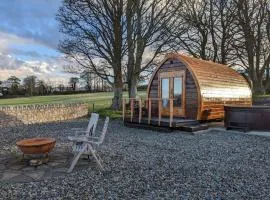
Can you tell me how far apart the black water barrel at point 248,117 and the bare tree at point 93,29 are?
28.0 ft

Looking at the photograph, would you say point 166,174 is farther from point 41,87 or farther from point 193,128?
point 41,87

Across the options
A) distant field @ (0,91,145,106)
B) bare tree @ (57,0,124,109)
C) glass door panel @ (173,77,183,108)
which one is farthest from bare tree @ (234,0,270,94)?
glass door panel @ (173,77,183,108)

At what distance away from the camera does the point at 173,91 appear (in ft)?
46.8

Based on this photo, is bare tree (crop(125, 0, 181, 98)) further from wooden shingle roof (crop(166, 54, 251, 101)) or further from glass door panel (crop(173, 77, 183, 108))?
glass door panel (crop(173, 77, 183, 108))

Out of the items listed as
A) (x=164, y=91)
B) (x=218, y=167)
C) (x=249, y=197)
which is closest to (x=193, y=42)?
(x=164, y=91)

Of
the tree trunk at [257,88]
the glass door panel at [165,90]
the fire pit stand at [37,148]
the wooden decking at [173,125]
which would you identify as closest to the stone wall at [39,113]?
the wooden decking at [173,125]

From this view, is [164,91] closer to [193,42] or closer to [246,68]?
[193,42]

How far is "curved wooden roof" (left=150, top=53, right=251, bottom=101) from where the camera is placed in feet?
43.8

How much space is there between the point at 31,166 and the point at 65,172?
2.98 ft

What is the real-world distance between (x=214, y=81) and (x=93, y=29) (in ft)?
27.2

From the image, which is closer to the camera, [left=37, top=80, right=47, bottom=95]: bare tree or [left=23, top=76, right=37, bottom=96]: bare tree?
[left=23, top=76, right=37, bottom=96]: bare tree

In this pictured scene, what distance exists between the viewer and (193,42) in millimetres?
24984

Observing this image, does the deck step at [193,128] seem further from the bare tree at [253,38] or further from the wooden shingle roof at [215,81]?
the bare tree at [253,38]

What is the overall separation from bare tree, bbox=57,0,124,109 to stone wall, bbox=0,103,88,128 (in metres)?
3.13
